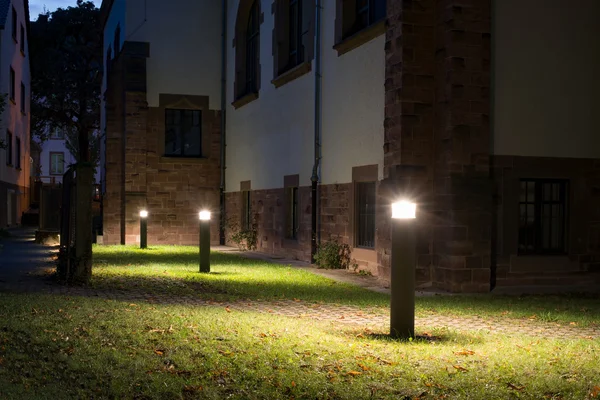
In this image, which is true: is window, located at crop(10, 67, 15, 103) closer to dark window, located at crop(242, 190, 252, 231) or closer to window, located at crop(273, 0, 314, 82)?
dark window, located at crop(242, 190, 252, 231)

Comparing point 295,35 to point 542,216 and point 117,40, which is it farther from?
point 117,40

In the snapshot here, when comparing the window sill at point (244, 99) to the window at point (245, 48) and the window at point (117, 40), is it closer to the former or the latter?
the window at point (245, 48)

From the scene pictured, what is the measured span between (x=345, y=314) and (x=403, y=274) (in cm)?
210

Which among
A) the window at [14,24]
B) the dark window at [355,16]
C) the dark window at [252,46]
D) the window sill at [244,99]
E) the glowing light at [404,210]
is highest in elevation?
the window at [14,24]

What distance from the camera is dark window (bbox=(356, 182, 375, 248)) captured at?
47.5 ft

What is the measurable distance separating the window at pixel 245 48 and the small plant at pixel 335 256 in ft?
27.2

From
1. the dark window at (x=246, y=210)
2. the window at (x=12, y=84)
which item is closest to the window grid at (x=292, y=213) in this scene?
the dark window at (x=246, y=210)

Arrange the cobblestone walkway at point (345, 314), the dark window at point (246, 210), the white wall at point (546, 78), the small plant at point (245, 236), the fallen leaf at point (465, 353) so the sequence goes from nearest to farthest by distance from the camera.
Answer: the fallen leaf at point (465, 353) < the cobblestone walkway at point (345, 314) < the white wall at point (546, 78) < the small plant at point (245, 236) < the dark window at point (246, 210)

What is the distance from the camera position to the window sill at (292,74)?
1735 cm

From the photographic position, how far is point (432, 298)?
10781 millimetres

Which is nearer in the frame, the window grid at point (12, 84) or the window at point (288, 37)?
the window at point (288, 37)

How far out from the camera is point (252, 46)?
22938 millimetres

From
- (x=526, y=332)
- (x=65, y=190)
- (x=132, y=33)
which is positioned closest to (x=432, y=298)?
(x=526, y=332)

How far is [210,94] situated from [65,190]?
39.1 ft
